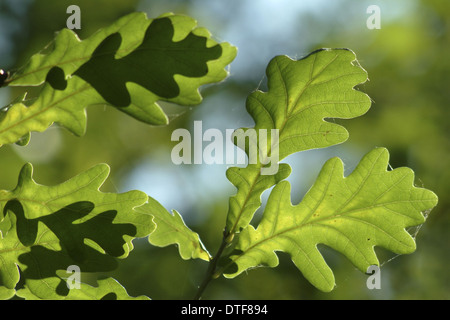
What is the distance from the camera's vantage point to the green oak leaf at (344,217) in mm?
1354

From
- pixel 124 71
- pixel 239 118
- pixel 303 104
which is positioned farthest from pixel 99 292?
pixel 239 118

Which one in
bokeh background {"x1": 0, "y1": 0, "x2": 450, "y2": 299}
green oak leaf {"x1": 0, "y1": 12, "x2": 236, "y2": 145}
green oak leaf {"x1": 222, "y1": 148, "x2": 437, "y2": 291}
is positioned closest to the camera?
green oak leaf {"x1": 0, "y1": 12, "x2": 236, "y2": 145}

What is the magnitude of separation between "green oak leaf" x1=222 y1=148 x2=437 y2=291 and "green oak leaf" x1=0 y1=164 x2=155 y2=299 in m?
0.30

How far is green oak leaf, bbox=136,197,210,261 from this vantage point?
1.46m

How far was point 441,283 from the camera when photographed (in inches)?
299

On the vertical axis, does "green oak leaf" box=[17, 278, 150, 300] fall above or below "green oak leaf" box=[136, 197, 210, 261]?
below

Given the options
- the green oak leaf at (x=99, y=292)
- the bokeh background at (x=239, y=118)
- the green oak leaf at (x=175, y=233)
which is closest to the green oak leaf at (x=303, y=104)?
the green oak leaf at (x=175, y=233)

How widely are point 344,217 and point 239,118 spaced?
16.7ft

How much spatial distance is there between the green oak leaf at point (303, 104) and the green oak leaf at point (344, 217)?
102 millimetres

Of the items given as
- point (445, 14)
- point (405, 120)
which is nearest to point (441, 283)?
point (405, 120)

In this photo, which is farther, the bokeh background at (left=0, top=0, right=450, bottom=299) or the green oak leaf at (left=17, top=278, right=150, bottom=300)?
the bokeh background at (left=0, top=0, right=450, bottom=299)

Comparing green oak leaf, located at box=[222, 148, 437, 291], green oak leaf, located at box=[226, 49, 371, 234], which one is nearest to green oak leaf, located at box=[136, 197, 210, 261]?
green oak leaf, located at box=[222, 148, 437, 291]

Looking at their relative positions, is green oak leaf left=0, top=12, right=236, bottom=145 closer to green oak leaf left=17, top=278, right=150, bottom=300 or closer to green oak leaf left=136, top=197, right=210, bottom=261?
green oak leaf left=136, top=197, right=210, bottom=261

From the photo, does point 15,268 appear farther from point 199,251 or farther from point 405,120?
point 405,120
